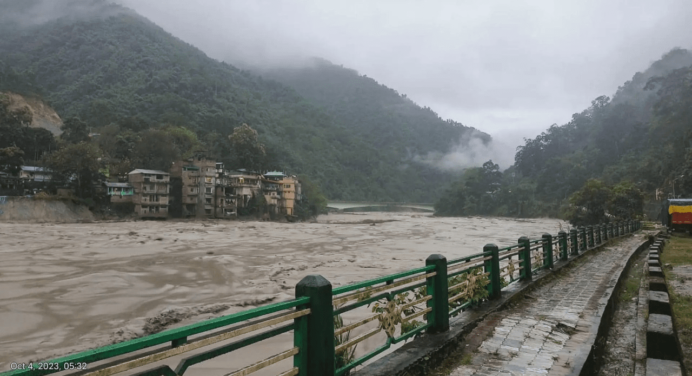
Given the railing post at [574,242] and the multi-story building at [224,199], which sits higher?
the multi-story building at [224,199]

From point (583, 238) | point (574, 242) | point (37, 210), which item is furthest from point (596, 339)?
point (37, 210)

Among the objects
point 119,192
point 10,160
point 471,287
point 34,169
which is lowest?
point 471,287

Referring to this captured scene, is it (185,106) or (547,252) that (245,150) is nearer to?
(185,106)

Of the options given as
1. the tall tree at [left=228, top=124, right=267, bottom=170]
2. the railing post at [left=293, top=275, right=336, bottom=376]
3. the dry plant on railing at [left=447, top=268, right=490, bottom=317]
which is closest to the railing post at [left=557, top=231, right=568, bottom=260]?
the dry plant on railing at [left=447, top=268, right=490, bottom=317]

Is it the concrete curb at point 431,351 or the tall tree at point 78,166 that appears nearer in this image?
the concrete curb at point 431,351

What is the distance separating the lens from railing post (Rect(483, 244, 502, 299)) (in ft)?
22.9

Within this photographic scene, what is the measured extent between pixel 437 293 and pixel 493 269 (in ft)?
7.66

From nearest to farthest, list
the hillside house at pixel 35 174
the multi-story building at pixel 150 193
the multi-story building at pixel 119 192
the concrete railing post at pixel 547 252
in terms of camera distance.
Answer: the concrete railing post at pixel 547 252 → the hillside house at pixel 35 174 → the multi-story building at pixel 119 192 → the multi-story building at pixel 150 193

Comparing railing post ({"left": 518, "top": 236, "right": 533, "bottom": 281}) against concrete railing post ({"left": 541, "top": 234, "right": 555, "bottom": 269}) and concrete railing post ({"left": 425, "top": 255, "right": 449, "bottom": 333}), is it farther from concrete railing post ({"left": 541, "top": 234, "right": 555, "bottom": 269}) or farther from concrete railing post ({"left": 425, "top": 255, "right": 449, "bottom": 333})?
concrete railing post ({"left": 425, "top": 255, "right": 449, "bottom": 333})

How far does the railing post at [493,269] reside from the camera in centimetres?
697

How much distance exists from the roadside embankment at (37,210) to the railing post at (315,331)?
157 ft

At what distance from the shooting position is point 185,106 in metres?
92.8

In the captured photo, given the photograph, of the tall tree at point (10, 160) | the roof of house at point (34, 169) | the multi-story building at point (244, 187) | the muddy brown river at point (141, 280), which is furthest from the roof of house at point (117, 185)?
the muddy brown river at point (141, 280)

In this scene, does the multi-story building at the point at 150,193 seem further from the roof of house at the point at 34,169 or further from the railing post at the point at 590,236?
the railing post at the point at 590,236
